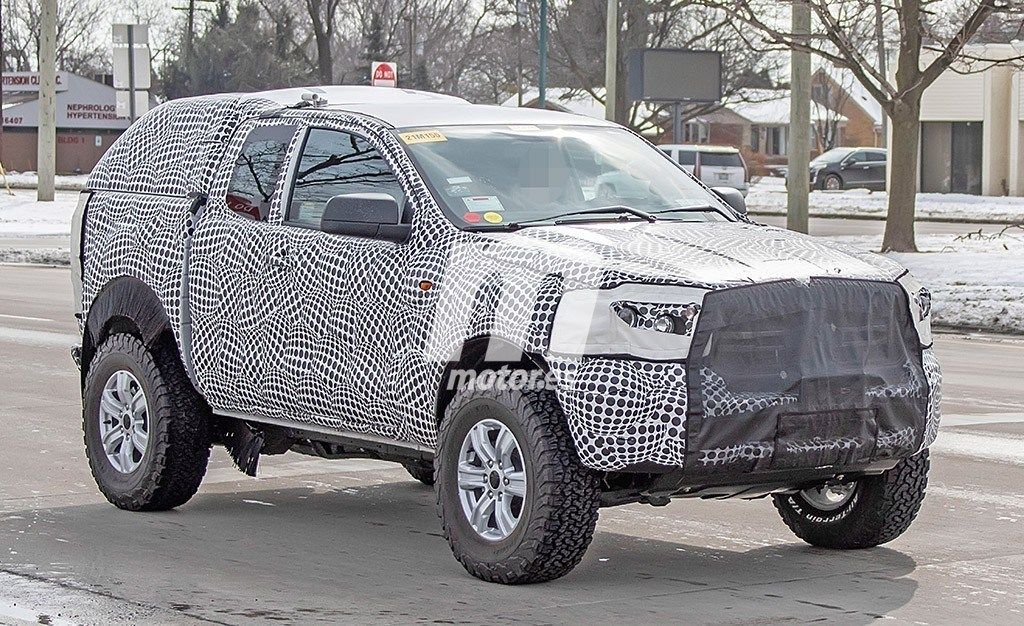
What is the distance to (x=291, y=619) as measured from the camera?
6.00 meters

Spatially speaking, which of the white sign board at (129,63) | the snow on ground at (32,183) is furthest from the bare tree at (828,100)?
the white sign board at (129,63)

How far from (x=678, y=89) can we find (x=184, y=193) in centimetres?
3444

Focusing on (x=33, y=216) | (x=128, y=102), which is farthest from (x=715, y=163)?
(x=128, y=102)

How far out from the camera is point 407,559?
7090mm

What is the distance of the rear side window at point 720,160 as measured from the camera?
45.2 metres

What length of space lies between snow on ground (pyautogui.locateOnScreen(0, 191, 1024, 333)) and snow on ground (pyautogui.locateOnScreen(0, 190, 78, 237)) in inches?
0.9

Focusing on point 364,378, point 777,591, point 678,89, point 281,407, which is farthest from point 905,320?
point 678,89

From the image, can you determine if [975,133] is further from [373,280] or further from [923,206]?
[373,280]

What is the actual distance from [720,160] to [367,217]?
38.8 metres

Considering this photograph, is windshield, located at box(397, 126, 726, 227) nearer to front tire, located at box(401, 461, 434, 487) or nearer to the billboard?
front tire, located at box(401, 461, 434, 487)

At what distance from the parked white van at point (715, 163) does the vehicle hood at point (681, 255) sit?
37.9m

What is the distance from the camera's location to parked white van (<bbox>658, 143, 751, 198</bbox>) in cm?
4488

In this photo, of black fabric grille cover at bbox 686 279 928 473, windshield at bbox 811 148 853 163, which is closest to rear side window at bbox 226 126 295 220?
black fabric grille cover at bbox 686 279 928 473

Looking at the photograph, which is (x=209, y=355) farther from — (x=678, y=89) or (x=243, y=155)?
(x=678, y=89)
